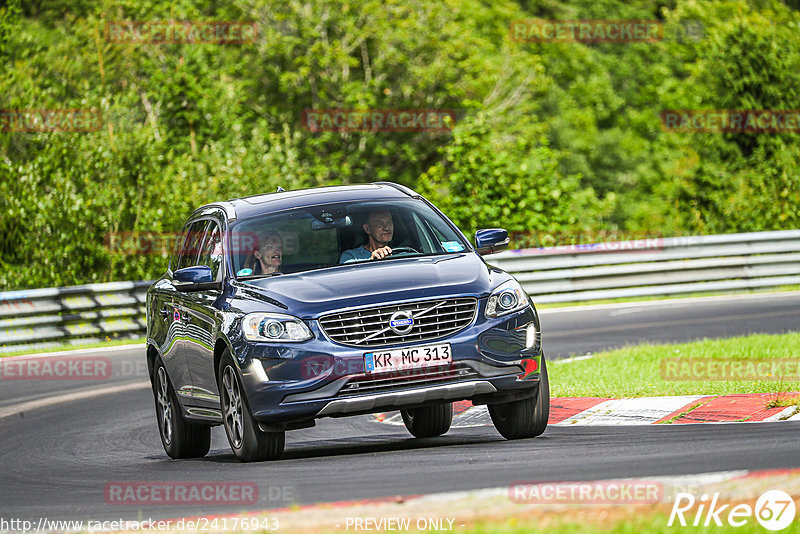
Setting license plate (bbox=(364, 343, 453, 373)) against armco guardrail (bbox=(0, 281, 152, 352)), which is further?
armco guardrail (bbox=(0, 281, 152, 352))

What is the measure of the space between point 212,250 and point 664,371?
4.75 meters

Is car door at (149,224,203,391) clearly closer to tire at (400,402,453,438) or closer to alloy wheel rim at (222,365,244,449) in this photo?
alloy wheel rim at (222,365,244,449)

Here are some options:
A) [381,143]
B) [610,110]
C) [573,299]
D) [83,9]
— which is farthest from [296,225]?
[610,110]

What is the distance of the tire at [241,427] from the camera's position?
852 centimetres

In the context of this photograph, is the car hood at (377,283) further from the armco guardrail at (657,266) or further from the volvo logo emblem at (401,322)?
the armco guardrail at (657,266)

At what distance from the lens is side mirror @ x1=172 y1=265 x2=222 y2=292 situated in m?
9.26

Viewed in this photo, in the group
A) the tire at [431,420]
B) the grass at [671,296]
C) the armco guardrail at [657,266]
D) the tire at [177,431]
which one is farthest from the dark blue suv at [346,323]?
the grass at [671,296]

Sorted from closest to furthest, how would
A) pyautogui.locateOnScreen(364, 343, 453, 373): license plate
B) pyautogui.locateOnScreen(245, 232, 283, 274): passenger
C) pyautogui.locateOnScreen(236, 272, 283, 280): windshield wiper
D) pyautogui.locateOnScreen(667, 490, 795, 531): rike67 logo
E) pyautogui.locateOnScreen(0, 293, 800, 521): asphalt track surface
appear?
pyautogui.locateOnScreen(667, 490, 795, 531): rike67 logo, pyautogui.locateOnScreen(0, 293, 800, 521): asphalt track surface, pyautogui.locateOnScreen(364, 343, 453, 373): license plate, pyautogui.locateOnScreen(236, 272, 283, 280): windshield wiper, pyautogui.locateOnScreen(245, 232, 283, 274): passenger

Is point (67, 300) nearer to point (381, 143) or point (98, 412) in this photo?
point (98, 412)

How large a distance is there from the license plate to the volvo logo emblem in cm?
12

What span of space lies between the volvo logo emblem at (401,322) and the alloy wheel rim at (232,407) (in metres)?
1.11

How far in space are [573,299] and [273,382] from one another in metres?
15.7

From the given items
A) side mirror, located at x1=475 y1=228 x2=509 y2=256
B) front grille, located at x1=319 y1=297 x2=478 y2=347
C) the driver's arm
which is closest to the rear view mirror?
the driver's arm

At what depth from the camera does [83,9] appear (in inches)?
1829
